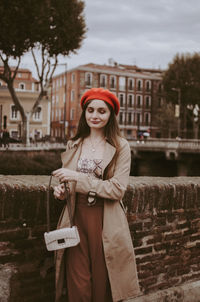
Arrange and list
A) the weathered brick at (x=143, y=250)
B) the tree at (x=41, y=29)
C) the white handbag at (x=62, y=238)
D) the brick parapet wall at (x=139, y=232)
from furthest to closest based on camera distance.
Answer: the tree at (x=41, y=29) < the weathered brick at (x=143, y=250) < the brick parapet wall at (x=139, y=232) < the white handbag at (x=62, y=238)

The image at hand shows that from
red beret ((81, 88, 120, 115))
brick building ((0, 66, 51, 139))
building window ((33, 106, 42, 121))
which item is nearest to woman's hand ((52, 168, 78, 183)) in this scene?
red beret ((81, 88, 120, 115))

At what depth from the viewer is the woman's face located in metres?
3.01

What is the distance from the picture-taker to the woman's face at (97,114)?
9.86 ft

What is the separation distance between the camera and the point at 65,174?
9.09 feet

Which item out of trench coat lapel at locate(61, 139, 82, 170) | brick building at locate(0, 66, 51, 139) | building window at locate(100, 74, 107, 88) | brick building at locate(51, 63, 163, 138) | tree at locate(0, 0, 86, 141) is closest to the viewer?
trench coat lapel at locate(61, 139, 82, 170)

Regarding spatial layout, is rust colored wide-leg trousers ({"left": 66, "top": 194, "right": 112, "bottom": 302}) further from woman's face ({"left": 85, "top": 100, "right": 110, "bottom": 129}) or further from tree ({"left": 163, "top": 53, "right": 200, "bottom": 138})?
tree ({"left": 163, "top": 53, "right": 200, "bottom": 138})

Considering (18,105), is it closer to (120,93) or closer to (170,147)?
(170,147)

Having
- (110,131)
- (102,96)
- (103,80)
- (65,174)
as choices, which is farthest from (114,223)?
(103,80)

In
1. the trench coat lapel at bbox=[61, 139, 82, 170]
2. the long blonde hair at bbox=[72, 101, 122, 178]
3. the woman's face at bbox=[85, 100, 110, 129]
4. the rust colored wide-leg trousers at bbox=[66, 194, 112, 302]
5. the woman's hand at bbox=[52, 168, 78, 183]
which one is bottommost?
the rust colored wide-leg trousers at bbox=[66, 194, 112, 302]

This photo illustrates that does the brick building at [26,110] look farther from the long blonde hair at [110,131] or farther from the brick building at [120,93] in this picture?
the long blonde hair at [110,131]

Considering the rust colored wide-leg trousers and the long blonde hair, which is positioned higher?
the long blonde hair

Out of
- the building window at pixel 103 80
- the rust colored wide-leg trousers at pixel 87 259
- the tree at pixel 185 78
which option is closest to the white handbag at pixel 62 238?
the rust colored wide-leg trousers at pixel 87 259

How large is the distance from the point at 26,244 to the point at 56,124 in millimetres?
73399

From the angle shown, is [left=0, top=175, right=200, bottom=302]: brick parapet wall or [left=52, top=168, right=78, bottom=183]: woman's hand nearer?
[left=52, top=168, right=78, bottom=183]: woman's hand
